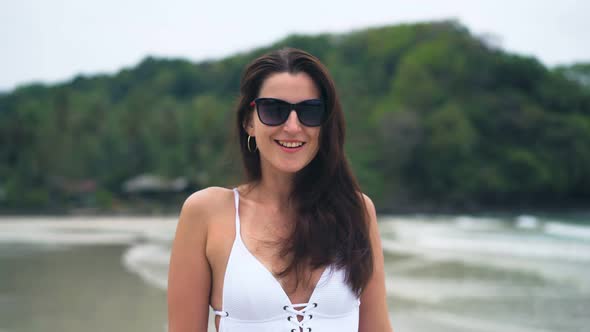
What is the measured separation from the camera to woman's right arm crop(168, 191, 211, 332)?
144 cm

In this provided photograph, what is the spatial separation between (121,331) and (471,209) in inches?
1566

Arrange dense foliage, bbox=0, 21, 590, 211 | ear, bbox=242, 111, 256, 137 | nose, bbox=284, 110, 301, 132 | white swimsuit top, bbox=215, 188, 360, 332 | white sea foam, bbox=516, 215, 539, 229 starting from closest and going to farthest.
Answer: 1. white swimsuit top, bbox=215, 188, 360, 332
2. nose, bbox=284, 110, 301, 132
3. ear, bbox=242, 111, 256, 137
4. white sea foam, bbox=516, 215, 539, 229
5. dense foliage, bbox=0, 21, 590, 211

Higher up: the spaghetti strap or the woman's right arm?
the spaghetti strap

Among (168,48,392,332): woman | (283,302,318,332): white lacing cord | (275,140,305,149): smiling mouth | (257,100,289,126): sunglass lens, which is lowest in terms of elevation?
(283,302,318,332): white lacing cord

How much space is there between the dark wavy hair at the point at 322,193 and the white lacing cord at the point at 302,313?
0.07 meters

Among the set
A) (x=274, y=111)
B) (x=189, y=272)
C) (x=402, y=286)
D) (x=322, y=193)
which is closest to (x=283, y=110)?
(x=274, y=111)

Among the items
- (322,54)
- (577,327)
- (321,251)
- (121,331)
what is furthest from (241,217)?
(322,54)

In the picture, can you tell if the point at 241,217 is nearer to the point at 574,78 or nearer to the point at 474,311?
the point at 474,311

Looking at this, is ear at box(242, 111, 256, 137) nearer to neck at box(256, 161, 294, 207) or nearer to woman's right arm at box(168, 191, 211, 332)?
neck at box(256, 161, 294, 207)

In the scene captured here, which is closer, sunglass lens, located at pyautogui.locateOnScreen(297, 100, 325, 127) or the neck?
sunglass lens, located at pyautogui.locateOnScreen(297, 100, 325, 127)

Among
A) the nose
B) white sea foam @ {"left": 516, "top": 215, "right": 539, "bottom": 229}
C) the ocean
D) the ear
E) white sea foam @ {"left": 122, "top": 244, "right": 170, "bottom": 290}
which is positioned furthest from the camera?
white sea foam @ {"left": 516, "top": 215, "right": 539, "bottom": 229}

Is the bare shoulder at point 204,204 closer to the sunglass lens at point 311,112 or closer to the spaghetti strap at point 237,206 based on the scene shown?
the spaghetti strap at point 237,206

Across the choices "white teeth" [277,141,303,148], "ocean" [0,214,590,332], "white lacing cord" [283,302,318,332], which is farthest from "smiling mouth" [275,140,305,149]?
"ocean" [0,214,590,332]

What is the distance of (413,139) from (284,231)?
45264mm
